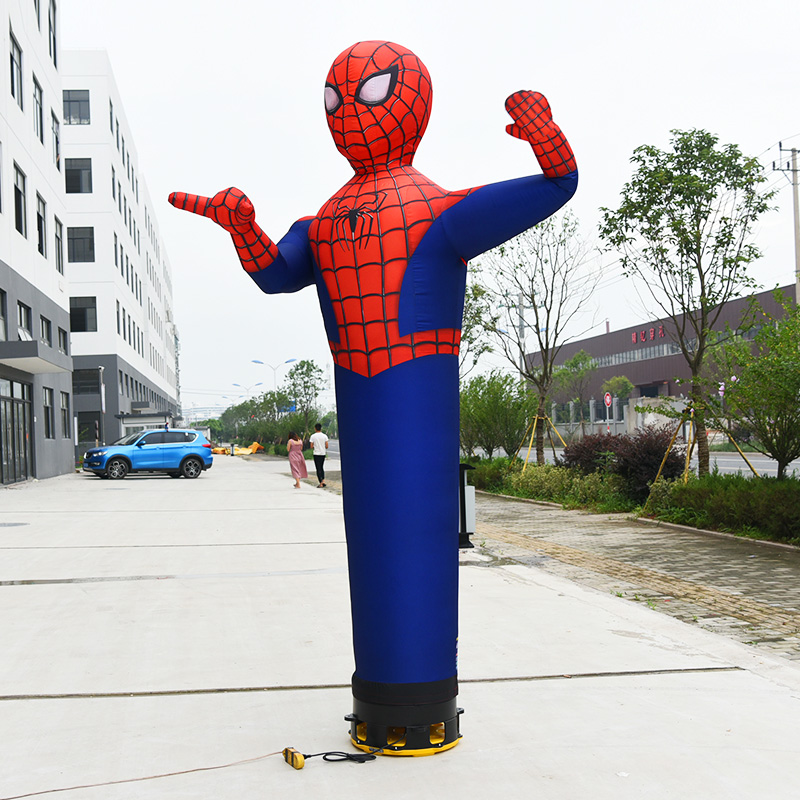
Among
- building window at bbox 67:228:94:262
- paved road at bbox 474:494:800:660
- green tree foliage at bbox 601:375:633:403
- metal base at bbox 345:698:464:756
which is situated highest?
building window at bbox 67:228:94:262

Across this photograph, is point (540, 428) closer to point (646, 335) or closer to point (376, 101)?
point (376, 101)

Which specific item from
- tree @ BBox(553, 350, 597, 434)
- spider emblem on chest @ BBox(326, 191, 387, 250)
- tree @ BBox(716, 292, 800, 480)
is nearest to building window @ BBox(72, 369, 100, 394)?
tree @ BBox(553, 350, 597, 434)

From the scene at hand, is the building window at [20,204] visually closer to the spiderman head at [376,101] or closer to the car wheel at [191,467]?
the car wheel at [191,467]

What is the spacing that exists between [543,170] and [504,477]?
52.1ft

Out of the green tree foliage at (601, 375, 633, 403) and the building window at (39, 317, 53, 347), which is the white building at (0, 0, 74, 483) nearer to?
the building window at (39, 317, 53, 347)

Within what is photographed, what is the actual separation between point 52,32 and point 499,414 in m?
21.2

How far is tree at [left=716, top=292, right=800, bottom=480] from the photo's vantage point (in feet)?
31.4

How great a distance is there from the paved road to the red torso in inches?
129

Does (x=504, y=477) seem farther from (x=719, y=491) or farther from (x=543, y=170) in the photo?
(x=543, y=170)

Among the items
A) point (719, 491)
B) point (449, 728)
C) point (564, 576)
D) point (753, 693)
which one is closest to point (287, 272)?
point (449, 728)

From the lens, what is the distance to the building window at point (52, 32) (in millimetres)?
29172

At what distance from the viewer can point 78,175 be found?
43.1m

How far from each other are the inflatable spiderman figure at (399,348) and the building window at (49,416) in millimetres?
26596

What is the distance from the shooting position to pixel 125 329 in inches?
1887
